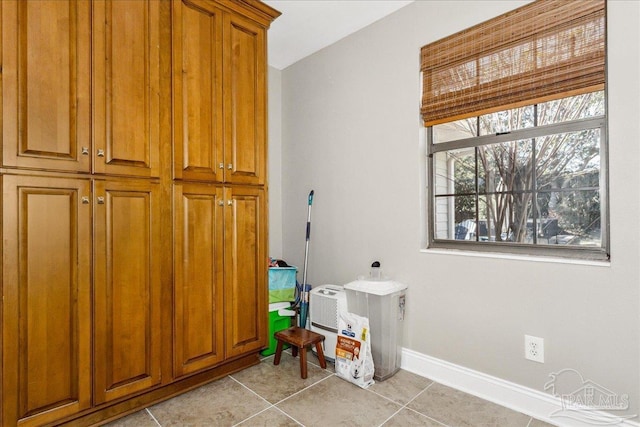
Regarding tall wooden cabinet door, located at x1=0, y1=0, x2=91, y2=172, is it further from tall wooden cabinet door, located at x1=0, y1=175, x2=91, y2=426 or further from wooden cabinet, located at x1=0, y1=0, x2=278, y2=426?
tall wooden cabinet door, located at x1=0, y1=175, x2=91, y2=426

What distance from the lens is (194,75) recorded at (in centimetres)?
204

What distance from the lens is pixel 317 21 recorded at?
261 cm

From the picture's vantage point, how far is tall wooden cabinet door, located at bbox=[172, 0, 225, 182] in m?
1.98

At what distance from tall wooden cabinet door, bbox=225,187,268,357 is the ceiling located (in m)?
1.32

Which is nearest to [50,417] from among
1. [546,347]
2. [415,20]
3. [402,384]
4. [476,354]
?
[402,384]

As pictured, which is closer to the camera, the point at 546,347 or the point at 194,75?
the point at 546,347

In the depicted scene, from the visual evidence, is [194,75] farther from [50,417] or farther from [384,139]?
[50,417]

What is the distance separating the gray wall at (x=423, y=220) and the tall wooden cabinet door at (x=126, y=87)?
4.74 ft

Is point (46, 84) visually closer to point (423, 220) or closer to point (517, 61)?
point (423, 220)

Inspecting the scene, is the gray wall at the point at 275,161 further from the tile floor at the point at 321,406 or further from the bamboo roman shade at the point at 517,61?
the bamboo roman shade at the point at 517,61

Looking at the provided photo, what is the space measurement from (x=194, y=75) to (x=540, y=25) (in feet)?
6.38

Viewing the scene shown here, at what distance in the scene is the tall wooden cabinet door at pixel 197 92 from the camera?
1982 mm
